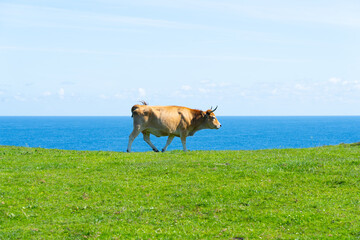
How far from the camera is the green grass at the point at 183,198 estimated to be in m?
12.8

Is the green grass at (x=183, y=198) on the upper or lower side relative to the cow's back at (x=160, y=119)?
lower

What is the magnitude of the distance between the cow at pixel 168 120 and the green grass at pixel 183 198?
15.5 feet

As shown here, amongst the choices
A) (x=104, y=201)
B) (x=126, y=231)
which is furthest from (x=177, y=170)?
(x=126, y=231)

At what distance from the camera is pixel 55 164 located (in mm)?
21875

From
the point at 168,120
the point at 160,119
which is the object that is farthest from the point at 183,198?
the point at 168,120

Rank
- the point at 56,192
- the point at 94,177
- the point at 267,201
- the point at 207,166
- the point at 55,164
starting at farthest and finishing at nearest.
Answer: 1. the point at 55,164
2. the point at 207,166
3. the point at 94,177
4. the point at 56,192
5. the point at 267,201

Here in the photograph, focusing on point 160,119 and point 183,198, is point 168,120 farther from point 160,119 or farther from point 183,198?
point 183,198

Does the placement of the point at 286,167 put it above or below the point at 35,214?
above

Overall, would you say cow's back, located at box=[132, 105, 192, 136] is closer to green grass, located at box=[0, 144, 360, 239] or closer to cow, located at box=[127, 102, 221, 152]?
cow, located at box=[127, 102, 221, 152]

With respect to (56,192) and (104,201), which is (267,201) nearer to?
(104,201)

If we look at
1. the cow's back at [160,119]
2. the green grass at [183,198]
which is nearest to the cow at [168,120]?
the cow's back at [160,119]

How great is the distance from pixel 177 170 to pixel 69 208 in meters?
6.21

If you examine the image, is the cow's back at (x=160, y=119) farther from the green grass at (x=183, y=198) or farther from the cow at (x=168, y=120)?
the green grass at (x=183, y=198)

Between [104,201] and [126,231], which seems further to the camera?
[104,201]
